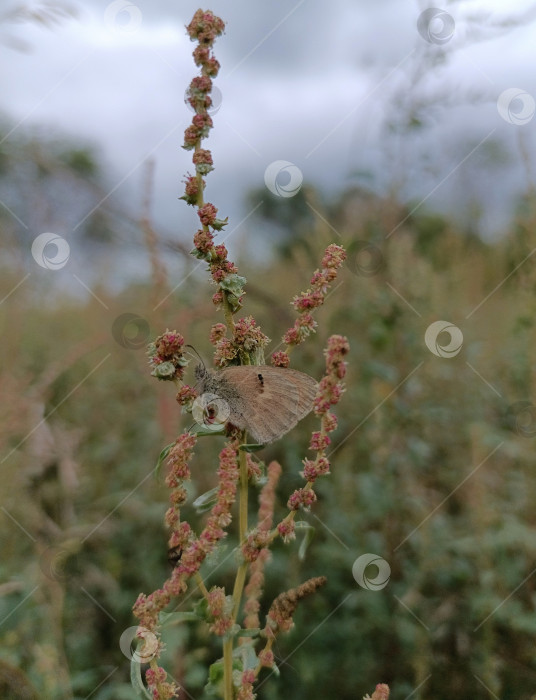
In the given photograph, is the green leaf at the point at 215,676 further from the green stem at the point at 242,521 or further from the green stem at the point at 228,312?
the green stem at the point at 228,312

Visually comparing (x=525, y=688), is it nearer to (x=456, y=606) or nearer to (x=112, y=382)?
(x=456, y=606)

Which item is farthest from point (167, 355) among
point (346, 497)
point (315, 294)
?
point (346, 497)

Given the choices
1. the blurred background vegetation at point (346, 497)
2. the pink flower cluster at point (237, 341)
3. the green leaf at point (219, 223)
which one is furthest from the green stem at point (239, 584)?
the blurred background vegetation at point (346, 497)

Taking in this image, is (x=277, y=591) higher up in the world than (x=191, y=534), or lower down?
lower down

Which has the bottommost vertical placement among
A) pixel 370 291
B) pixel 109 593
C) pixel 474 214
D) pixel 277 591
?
pixel 109 593

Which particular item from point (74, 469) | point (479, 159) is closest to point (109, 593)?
point (74, 469)

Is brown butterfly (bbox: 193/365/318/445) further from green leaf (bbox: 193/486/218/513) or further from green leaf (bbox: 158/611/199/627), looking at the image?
green leaf (bbox: 158/611/199/627)
